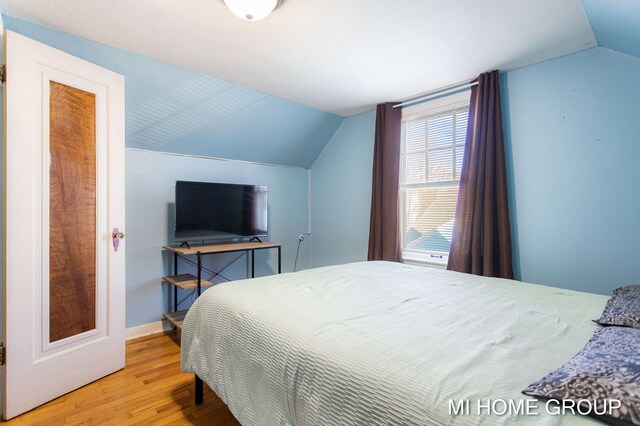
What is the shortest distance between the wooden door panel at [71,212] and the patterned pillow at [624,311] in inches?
110

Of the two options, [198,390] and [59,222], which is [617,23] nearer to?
[198,390]

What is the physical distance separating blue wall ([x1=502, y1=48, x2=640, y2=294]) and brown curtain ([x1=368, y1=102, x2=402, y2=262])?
3.37 feet

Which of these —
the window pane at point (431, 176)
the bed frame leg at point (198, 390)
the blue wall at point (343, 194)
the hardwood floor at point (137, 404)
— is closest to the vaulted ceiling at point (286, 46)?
the window pane at point (431, 176)

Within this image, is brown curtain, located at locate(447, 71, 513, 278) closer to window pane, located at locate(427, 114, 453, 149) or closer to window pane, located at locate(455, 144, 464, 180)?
window pane, located at locate(455, 144, 464, 180)

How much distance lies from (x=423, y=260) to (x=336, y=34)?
218 cm

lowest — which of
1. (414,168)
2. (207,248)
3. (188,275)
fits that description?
(188,275)

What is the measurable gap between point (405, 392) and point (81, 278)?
87.0 inches

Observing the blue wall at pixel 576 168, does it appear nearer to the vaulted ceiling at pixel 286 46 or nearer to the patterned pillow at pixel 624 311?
the vaulted ceiling at pixel 286 46

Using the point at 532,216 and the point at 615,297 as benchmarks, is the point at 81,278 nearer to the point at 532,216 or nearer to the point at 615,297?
the point at 615,297

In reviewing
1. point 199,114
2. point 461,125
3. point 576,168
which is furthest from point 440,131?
point 199,114

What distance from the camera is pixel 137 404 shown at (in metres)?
1.82

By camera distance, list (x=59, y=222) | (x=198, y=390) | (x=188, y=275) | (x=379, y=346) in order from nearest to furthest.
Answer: (x=379, y=346) < (x=198, y=390) < (x=59, y=222) < (x=188, y=275)

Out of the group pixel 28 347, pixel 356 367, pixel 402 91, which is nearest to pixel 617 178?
pixel 402 91

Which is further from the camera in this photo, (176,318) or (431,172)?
(431,172)
